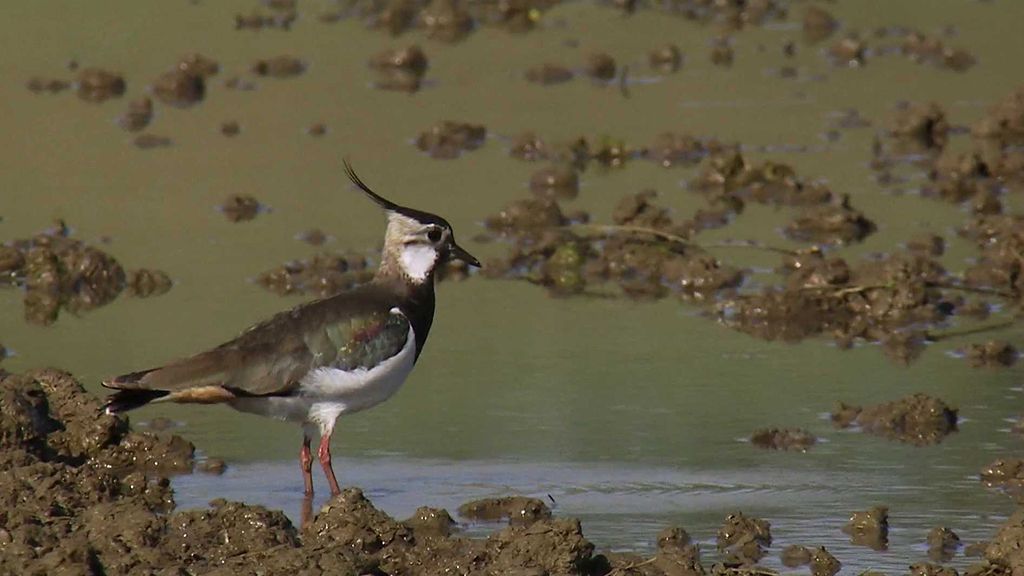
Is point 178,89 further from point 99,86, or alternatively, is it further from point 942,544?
point 942,544

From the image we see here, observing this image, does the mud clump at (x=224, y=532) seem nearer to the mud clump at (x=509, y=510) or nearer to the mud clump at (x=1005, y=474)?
the mud clump at (x=509, y=510)

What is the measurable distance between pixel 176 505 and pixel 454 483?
1.08m

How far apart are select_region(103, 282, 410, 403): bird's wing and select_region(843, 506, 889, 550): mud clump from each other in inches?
76.6

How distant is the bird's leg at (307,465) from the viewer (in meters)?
9.12

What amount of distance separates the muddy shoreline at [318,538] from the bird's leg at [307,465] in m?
0.53

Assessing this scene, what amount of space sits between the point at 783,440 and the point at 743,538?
5.03ft

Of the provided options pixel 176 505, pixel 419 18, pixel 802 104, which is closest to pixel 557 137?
pixel 802 104

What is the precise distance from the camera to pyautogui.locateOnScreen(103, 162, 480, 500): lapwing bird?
881cm

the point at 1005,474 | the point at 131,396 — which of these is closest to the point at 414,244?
the point at 131,396

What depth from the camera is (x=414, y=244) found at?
977 cm

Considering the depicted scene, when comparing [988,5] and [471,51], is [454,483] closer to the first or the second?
[471,51]

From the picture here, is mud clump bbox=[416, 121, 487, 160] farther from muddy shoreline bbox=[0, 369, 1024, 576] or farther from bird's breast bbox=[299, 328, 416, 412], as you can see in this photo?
muddy shoreline bbox=[0, 369, 1024, 576]

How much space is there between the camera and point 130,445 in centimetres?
938

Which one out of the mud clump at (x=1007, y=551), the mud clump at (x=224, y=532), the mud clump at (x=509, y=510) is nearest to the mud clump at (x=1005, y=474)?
the mud clump at (x=1007, y=551)
